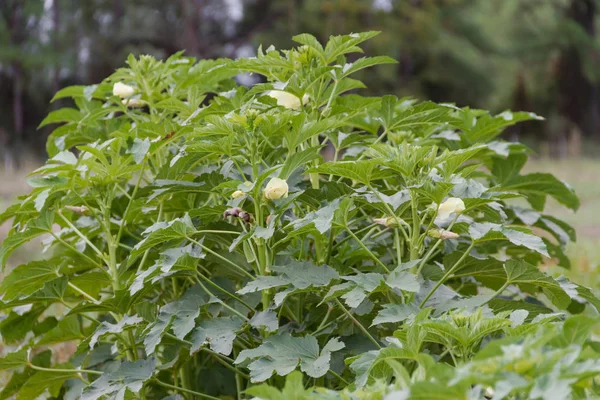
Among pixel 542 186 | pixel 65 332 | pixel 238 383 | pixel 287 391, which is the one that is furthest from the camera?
pixel 542 186

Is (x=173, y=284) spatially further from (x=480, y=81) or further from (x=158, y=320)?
(x=480, y=81)

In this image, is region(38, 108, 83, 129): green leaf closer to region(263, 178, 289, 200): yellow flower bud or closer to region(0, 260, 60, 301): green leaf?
region(0, 260, 60, 301): green leaf

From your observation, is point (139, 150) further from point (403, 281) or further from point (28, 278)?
point (403, 281)

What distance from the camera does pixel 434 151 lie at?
1395 mm

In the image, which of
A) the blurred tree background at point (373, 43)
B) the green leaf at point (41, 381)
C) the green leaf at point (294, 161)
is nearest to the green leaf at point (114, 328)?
the green leaf at point (41, 381)

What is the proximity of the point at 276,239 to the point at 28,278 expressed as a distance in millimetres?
685

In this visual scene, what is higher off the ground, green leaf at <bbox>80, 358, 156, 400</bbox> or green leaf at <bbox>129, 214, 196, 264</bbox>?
green leaf at <bbox>129, 214, 196, 264</bbox>

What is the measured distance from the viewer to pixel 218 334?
1.46 metres

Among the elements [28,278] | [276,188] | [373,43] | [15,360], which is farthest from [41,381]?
[373,43]

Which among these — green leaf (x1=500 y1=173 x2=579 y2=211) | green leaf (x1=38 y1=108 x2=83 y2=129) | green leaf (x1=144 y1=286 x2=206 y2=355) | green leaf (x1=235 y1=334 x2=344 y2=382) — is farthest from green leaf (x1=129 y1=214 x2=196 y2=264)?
A: green leaf (x1=500 y1=173 x2=579 y2=211)

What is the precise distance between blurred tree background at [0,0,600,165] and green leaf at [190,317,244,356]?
12.2 metres

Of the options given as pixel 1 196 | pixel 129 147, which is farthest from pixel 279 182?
pixel 1 196

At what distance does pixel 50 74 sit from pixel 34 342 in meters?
15.0

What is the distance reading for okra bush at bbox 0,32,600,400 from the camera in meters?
1.36
